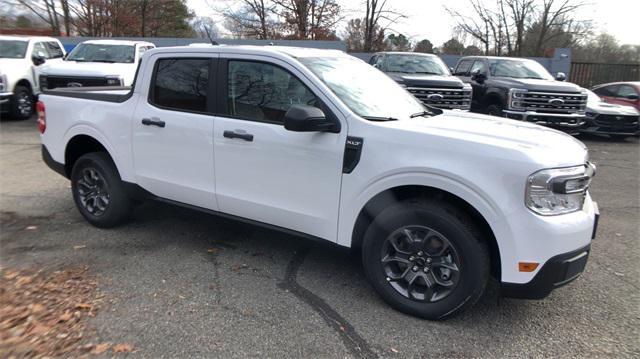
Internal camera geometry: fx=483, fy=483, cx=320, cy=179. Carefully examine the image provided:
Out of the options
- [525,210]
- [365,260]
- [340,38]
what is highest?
[340,38]

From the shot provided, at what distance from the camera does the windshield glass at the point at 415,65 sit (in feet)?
38.8


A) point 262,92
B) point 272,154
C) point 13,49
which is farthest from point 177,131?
point 13,49

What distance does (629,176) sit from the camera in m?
8.49

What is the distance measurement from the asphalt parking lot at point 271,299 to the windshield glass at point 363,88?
1.22 m

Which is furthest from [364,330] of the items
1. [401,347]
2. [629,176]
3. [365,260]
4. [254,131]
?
[629,176]

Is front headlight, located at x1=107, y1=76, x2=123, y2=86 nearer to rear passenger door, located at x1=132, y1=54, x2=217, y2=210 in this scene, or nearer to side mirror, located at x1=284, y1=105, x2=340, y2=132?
rear passenger door, located at x1=132, y1=54, x2=217, y2=210

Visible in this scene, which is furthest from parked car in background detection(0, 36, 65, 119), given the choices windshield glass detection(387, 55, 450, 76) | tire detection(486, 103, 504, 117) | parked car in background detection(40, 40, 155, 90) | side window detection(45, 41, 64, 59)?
tire detection(486, 103, 504, 117)

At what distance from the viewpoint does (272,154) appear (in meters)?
3.77

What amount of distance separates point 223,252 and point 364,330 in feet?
5.84

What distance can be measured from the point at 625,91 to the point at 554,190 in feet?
44.4

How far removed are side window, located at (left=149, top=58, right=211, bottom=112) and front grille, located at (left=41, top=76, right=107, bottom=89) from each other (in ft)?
24.4

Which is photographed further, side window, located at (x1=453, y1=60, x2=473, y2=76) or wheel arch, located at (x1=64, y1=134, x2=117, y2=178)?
side window, located at (x1=453, y1=60, x2=473, y2=76)

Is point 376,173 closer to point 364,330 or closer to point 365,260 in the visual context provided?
point 365,260

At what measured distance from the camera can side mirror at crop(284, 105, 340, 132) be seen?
3367 millimetres
